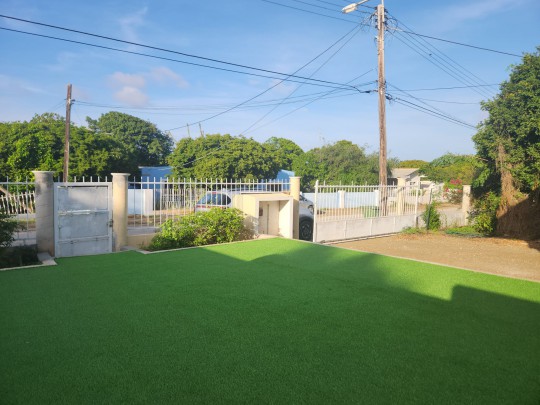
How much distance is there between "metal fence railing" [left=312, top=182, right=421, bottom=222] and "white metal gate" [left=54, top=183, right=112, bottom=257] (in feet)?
20.5

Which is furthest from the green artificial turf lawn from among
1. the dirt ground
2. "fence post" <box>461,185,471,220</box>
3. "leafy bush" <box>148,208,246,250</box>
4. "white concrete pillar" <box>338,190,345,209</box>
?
"fence post" <box>461,185,471,220</box>

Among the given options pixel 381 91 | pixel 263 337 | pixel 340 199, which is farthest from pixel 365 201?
pixel 263 337

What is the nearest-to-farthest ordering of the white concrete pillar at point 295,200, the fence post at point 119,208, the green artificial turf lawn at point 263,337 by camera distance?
1. the green artificial turf lawn at point 263,337
2. the fence post at point 119,208
3. the white concrete pillar at point 295,200

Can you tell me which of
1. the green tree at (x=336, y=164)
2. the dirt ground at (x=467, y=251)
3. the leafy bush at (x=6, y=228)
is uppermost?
the green tree at (x=336, y=164)

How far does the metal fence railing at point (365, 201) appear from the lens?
525 inches

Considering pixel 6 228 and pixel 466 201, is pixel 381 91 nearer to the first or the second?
pixel 466 201

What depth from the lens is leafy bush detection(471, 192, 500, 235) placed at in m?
15.8

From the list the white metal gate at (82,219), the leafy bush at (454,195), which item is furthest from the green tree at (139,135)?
the white metal gate at (82,219)

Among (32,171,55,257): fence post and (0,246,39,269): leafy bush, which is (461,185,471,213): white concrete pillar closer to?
(32,171,55,257): fence post

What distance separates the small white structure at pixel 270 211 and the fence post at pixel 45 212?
4.93 metres

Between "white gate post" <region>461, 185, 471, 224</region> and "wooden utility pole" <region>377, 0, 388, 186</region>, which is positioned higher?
"wooden utility pole" <region>377, 0, 388, 186</region>

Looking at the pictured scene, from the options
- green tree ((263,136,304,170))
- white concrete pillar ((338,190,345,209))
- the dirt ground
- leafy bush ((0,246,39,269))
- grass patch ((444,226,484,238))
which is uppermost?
green tree ((263,136,304,170))

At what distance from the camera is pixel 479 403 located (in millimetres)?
2969

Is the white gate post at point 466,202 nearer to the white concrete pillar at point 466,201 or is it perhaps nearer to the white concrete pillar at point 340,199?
the white concrete pillar at point 466,201
